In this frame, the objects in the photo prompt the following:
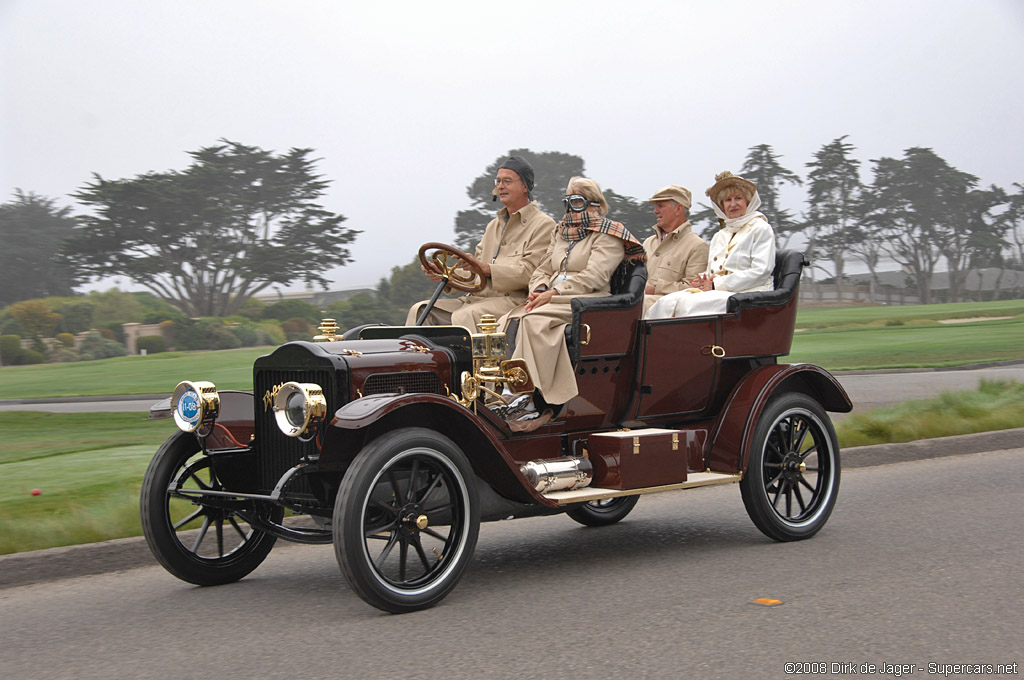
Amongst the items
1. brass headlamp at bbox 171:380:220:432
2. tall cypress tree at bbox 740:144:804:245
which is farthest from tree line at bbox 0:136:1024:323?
brass headlamp at bbox 171:380:220:432

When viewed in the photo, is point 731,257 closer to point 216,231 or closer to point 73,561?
point 73,561

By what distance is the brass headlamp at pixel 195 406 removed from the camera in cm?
518

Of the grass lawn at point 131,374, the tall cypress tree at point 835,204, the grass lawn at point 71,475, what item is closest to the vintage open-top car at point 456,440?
the grass lawn at point 71,475

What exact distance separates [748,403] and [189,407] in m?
3.27

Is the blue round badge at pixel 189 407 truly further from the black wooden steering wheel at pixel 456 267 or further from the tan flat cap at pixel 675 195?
the tan flat cap at pixel 675 195

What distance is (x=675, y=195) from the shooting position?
7.77 metres

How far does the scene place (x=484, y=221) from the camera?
1527cm

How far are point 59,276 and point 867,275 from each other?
16.5m

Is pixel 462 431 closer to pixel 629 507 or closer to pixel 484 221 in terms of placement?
pixel 629 507

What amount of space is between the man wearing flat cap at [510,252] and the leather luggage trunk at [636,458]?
136 centimetres

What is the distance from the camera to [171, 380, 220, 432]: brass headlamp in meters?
5.18

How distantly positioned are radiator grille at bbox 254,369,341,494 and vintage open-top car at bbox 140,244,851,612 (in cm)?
1

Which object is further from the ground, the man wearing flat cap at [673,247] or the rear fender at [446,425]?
the man wearing flat cap at [673,247]

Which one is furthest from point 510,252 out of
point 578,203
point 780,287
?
point 780,287
